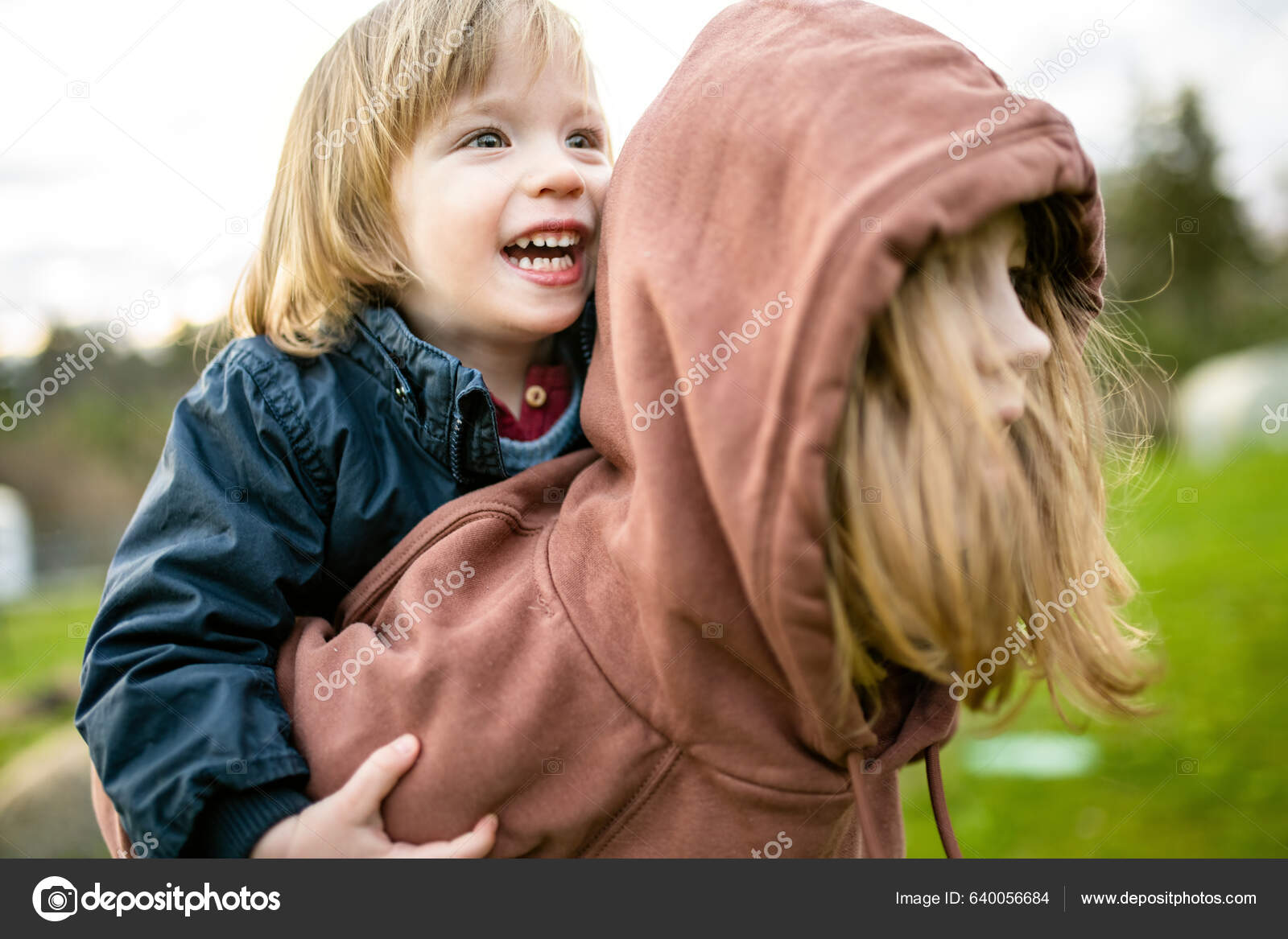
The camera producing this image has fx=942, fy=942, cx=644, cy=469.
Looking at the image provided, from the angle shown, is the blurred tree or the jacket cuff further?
the blurred tree

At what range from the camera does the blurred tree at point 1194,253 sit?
35.7ft

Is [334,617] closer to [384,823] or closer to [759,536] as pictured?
[384,823]

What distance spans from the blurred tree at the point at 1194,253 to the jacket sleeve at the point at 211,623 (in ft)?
34.7

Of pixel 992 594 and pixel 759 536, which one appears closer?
pixel 759 536

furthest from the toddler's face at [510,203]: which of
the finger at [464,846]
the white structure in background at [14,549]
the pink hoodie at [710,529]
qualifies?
the white structure in background at [14,549]

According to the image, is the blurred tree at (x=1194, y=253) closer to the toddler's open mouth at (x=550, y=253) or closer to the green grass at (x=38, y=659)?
the toddler's open mouth at (x=550, y=253)

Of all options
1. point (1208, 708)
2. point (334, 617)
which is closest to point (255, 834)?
point (334, 617)

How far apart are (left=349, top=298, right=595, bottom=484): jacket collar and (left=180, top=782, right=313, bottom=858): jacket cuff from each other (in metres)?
0.60

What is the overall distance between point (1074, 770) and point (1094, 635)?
246 cm

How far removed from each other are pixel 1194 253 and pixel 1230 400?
3.16m

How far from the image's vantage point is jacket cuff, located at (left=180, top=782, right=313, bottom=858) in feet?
4.39

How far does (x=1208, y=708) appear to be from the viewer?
12.5 feet
